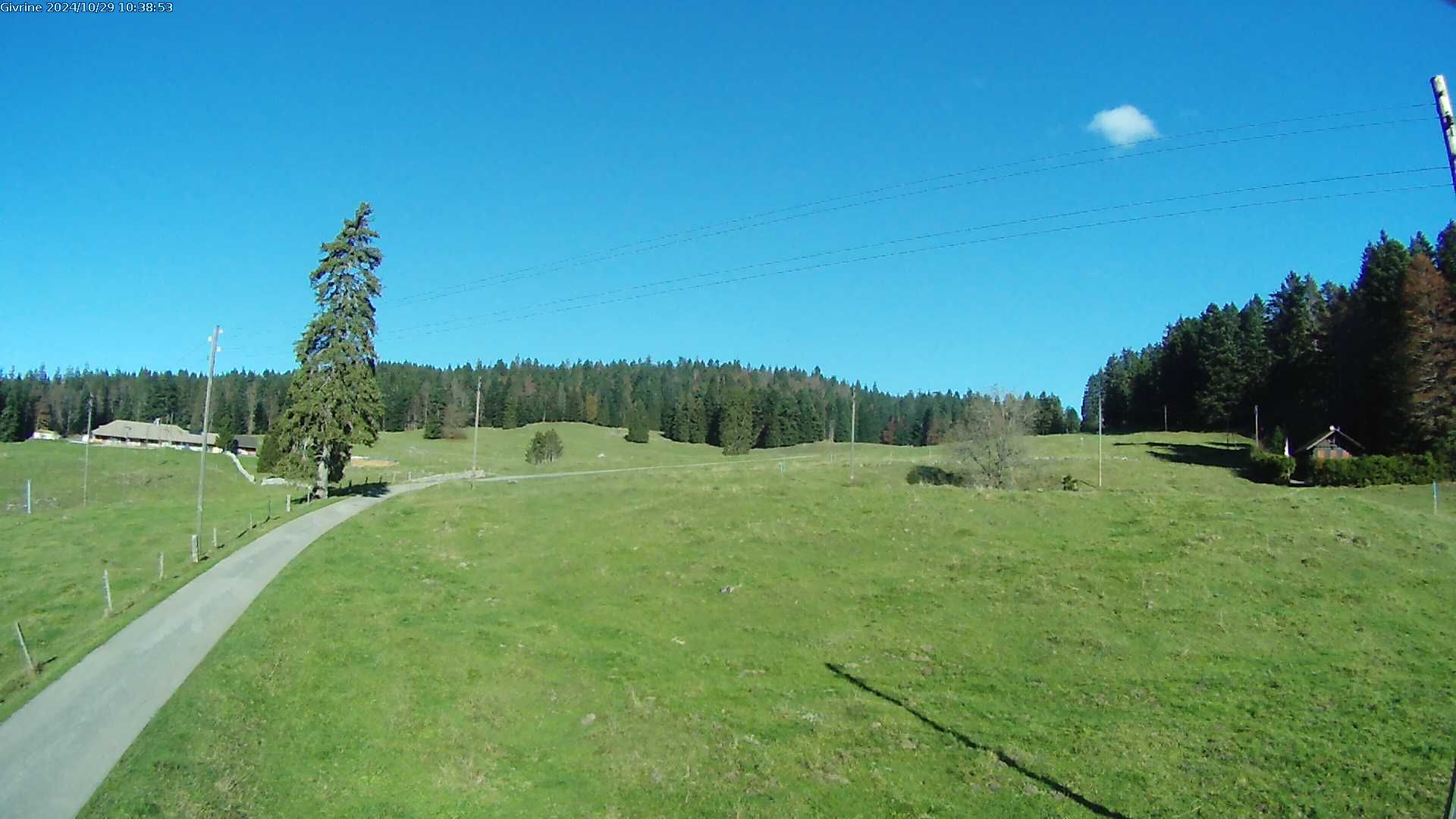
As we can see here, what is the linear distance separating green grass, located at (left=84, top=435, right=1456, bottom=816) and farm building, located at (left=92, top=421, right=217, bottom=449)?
130m

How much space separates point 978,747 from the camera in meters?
16.8

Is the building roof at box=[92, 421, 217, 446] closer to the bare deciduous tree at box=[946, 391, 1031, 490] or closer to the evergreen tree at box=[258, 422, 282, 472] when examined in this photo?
the evergreen tree at box=[258, 422, 282, 472]

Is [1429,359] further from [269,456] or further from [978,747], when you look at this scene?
[269,456]

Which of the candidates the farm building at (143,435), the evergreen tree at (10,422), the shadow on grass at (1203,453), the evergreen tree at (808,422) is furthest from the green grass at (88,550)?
the evergreen tree at (808,422)

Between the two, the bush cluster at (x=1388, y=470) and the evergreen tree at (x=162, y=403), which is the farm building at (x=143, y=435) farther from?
the bush cluster at (x=1388, y=470)

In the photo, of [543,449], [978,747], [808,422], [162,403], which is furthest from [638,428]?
[978,747]

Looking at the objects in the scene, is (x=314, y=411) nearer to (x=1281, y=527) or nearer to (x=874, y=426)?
(x=1281, y=527)

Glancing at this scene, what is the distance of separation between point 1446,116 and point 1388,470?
64.7 m

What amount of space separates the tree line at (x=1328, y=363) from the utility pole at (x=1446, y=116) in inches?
2606

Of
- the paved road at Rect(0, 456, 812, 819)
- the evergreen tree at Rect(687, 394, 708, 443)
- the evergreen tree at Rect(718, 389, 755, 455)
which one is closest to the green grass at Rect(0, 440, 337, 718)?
the paved road at Rect(0, 456, 812, 819)

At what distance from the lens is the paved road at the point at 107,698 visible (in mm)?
14141

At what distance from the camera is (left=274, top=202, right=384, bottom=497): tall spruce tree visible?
168ft

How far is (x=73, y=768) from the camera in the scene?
14.8 metres

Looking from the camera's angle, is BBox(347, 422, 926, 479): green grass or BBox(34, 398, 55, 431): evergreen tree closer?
BBox(347, 422, 926, 479): green grass
